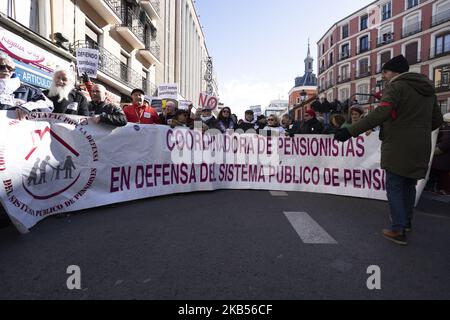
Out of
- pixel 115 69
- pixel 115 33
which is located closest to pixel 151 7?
pixel 115 33

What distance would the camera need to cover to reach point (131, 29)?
20.0m

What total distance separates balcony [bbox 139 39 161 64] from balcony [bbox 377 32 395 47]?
34145mm

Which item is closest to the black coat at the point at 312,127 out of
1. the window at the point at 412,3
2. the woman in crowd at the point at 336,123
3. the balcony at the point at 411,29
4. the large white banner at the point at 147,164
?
the woman in crowd at the point at 336,123

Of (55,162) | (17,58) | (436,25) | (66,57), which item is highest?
(436,25)

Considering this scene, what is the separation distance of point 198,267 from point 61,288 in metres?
0.98

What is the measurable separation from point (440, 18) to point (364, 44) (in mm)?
13604

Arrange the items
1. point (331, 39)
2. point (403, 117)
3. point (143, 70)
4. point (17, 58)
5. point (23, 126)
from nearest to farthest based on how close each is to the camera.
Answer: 1. point (403, 117)
2. point (23, 126)
3. point (17, 58)
4. point (143, 70)
5. point (331, 39)

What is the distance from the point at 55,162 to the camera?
4031mm

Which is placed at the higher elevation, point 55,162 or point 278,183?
point 55,162

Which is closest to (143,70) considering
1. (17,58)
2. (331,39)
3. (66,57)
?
(66,57)

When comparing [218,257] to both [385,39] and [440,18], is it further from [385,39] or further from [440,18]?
[385,39]

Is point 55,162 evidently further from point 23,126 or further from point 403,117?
point 403,117

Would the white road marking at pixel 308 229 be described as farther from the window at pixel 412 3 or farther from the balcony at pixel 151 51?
the window at pixel 412 3
